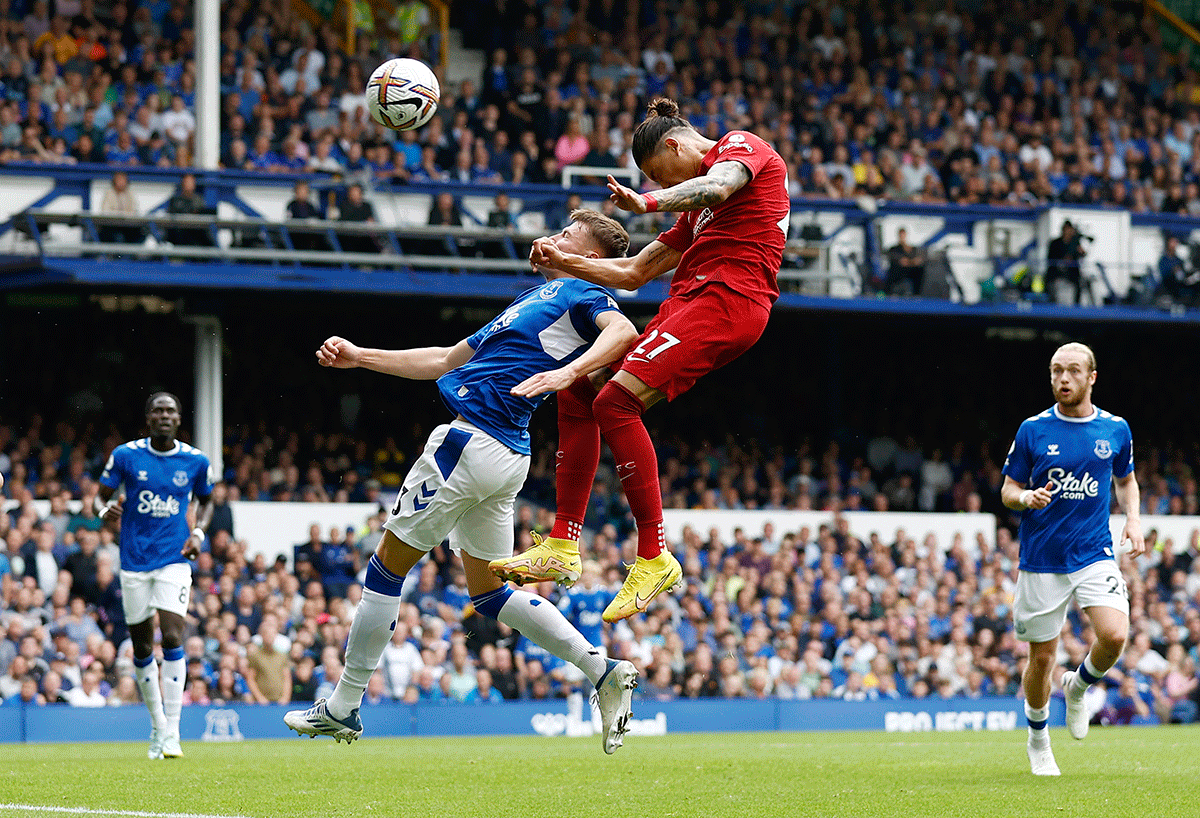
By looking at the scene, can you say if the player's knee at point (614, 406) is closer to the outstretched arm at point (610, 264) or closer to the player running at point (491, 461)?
the player running at point (491, 461)

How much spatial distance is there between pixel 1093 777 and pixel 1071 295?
14.9m

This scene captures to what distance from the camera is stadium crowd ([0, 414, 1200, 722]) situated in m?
17.1

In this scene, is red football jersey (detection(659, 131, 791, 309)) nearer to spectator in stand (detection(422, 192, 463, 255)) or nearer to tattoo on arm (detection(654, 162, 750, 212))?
tattoo on arm (detection(654, 162, 750, 212))

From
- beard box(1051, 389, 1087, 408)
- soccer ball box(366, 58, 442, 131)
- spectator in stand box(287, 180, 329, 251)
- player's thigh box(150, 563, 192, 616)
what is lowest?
player's thigh box(150, 563, 192, 616)

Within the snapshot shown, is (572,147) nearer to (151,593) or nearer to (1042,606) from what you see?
(151,593)

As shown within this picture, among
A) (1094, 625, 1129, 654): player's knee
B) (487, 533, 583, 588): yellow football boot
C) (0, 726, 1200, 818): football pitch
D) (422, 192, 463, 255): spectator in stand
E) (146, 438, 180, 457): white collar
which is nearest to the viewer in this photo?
(487, 533, 583, 588): yellow football boot

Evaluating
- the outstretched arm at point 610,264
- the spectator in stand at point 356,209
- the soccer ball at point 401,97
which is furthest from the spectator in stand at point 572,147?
the outstretched arm at point 610,264

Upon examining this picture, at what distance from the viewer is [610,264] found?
798 centimetres

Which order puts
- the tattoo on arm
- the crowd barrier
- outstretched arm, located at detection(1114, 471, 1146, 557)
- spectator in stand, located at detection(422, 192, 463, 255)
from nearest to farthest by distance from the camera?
the tattoo on arm
outstretched arm, located at detection(1114, 471, 1146, 557)
the crowd barrier
spectator in stand, located at detection(422, 192, 463, 255)

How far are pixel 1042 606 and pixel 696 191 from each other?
14.7 feet

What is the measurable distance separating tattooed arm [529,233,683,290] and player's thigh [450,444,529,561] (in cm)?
91

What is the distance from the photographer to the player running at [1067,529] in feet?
34.1

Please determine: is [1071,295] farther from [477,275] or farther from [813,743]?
[813,743]

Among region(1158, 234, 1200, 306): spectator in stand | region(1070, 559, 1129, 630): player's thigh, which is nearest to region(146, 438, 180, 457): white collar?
region(1070, 559, 1129, 630): player's thigh
